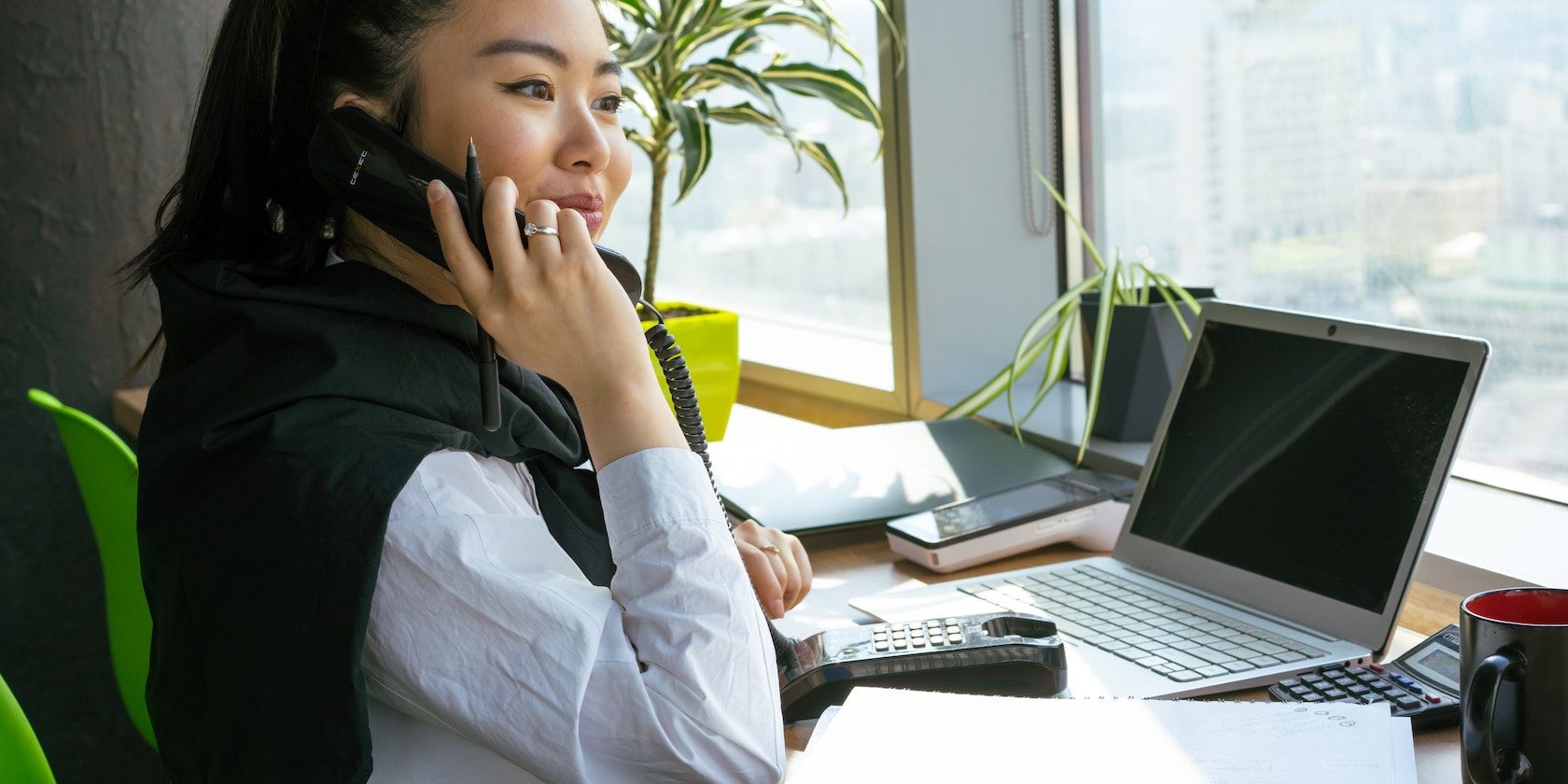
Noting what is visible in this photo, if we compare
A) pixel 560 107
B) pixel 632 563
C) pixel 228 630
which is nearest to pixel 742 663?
pixel 632 563

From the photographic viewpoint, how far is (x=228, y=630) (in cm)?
98

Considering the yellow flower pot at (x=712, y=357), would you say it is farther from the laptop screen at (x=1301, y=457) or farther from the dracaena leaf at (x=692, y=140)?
the laptop screen at (x=1301, y=457)

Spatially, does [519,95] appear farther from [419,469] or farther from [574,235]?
[419,469]

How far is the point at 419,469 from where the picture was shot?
1000 millimetres

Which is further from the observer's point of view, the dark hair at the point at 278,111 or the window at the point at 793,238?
the window at the point at 793,238

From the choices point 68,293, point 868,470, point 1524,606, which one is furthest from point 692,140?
point 1524,606

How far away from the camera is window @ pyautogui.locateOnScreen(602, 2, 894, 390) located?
286cm

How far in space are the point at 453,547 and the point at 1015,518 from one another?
766mm

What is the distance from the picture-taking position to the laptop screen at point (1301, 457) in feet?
3.96

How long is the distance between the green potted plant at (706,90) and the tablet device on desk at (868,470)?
0.31m


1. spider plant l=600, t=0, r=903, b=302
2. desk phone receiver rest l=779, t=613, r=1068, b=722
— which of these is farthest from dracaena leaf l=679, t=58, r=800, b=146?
desk phone receiver rest l=779, t=613, r=1068, b=722

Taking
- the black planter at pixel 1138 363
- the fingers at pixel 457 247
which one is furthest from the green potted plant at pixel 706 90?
the fingers at pixel 457 247

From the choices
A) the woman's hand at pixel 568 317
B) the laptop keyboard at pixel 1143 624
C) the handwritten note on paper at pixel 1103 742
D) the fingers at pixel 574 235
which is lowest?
the laptop keyboard at pixel 1143 624

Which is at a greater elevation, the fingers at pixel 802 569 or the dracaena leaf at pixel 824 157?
the dracaena leaf at pixel 824 157
